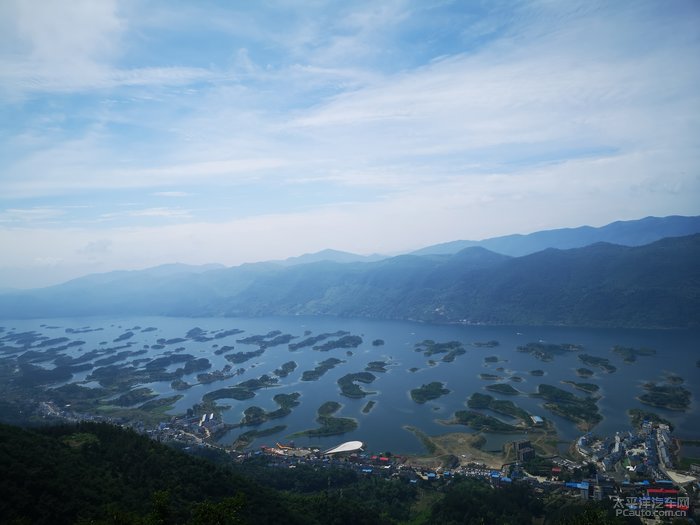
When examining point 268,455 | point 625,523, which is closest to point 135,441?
point 268,455

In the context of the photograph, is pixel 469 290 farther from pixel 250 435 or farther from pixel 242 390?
pixel 250 435

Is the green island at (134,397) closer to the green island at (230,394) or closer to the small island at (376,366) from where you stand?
the green island at (230,394)

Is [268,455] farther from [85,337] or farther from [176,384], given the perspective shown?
[85,337]

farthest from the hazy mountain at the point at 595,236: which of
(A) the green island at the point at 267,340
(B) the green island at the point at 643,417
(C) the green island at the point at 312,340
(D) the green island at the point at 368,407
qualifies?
(D) the green island at the point at 368,407

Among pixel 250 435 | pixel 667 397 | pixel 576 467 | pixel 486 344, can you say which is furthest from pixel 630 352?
pixel 250 435

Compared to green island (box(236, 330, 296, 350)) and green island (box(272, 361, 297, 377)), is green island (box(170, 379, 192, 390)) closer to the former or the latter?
green island (box(272, 361, 297, 377))

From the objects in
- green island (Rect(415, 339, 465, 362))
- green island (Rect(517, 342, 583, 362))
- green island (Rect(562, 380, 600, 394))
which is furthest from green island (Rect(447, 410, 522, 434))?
green island (Rect(517, 342, 583, 362))

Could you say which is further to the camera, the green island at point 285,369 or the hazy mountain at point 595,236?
the hazy mountain at point 595,236
